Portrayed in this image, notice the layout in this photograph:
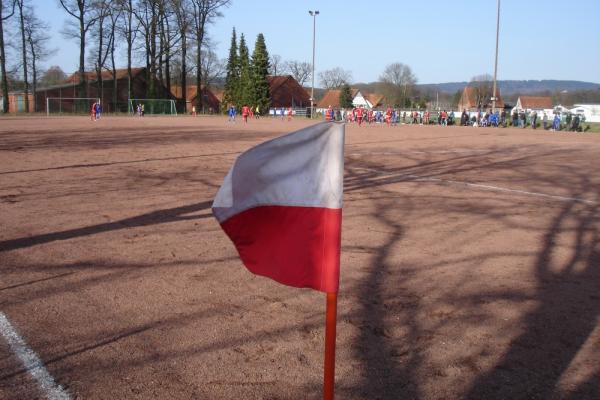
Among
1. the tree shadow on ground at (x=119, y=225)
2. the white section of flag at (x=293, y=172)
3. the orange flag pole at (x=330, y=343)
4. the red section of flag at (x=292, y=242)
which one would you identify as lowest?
the tree shadow on ground at (x=119, y=225)

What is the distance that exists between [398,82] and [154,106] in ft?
189

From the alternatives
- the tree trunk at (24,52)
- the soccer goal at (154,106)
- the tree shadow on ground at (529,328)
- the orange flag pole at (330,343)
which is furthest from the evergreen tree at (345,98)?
the orange flag pole at (330,343)

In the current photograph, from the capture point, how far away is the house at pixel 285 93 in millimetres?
100500

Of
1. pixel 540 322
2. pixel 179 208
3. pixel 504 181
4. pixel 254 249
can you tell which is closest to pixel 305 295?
pixel 540 322

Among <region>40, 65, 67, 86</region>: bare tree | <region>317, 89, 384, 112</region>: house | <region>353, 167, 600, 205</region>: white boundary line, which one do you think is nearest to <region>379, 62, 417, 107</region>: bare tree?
<region>317, 89, 384, 112</region>: house

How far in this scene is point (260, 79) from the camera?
8475 centimetres

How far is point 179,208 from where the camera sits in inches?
369

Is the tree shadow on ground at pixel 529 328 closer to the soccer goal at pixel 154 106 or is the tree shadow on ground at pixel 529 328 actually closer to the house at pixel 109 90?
the soccer goal at pixel 154 106

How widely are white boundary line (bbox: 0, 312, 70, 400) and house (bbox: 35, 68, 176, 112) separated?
233 feet

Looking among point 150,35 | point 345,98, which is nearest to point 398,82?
point 345,98

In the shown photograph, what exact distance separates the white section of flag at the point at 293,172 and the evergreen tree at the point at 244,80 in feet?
274

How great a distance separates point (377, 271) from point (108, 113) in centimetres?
6854

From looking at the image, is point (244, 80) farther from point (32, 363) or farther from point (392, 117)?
point (32, 363)

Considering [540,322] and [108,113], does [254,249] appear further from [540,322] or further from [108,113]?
[108,113]
